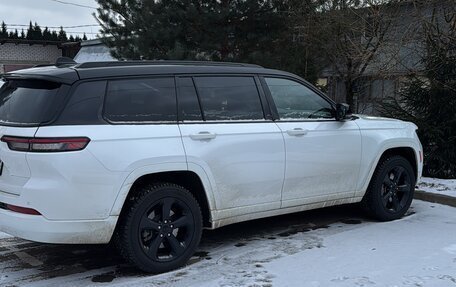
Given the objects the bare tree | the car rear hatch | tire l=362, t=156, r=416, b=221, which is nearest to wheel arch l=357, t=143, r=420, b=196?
tire l=362, t=156, r=416, b=221

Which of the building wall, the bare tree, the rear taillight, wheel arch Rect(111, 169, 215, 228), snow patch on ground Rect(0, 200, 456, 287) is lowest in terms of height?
snow patch on ground Rect(0, 200, 456, 287)

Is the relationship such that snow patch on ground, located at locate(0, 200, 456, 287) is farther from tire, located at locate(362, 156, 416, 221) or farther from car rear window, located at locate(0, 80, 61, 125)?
car rear window, located at locate(0, 80, 61, 125)

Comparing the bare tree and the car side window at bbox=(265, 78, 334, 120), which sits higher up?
the bare tree

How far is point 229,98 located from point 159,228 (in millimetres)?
1388

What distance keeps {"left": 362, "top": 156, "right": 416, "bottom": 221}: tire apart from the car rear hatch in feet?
12.0

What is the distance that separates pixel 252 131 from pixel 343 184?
1400 mm

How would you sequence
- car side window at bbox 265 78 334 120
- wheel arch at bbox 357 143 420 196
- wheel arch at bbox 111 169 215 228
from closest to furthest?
wheel arch at bbox 111 169 215 228 < car side window at bbox 265 78 334 120 < wheel arch at bbox 357 143 420 196

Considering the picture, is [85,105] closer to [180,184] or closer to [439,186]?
[180,184]

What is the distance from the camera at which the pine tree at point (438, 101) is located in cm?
829

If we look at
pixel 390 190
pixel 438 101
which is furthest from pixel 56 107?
pixel 438 101

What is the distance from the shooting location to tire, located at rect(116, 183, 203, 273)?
4016 millimetres

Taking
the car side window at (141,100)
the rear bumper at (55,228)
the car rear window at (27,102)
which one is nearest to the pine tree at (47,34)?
the car rear window at (27,102)

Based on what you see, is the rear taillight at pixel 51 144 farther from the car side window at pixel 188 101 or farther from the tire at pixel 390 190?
the tire at pixel 390 190

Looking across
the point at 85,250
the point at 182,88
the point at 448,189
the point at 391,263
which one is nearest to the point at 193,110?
the point at 182,88
